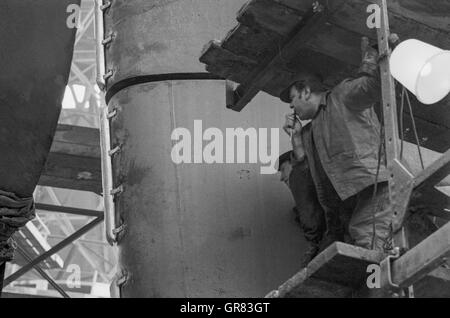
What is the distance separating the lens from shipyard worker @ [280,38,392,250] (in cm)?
1023

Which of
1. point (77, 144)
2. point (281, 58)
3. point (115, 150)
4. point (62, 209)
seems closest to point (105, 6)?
point (115, 150)

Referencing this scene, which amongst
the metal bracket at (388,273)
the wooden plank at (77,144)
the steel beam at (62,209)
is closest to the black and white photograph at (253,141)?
the metal bracket at (388,273)

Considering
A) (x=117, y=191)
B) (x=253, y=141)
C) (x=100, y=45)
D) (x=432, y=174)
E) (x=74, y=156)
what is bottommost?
(x=432, y=174)

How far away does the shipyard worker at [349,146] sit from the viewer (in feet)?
33.6

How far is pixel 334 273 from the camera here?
950cm

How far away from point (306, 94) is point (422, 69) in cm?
185

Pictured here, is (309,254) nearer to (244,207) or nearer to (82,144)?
(244,207)

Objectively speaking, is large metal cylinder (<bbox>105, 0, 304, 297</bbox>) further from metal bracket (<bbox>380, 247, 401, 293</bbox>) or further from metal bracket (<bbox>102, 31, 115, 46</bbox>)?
metal bracket (<bbox>380, 247, 401, 293</bbox>)

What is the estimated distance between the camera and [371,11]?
10.4 meters

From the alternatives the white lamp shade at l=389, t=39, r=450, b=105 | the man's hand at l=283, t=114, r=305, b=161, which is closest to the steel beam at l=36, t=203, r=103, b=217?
the man's hand at l=283, t=114, r=305, b=161

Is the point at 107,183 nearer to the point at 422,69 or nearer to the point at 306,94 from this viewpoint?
the point at 306,94

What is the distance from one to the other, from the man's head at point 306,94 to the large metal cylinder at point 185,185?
1.40 metres

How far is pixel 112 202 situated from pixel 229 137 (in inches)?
50.6

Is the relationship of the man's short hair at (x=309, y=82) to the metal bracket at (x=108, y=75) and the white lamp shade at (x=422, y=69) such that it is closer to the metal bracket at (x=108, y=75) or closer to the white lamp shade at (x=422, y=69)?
the white lamp shade at (x=422, y=69)
